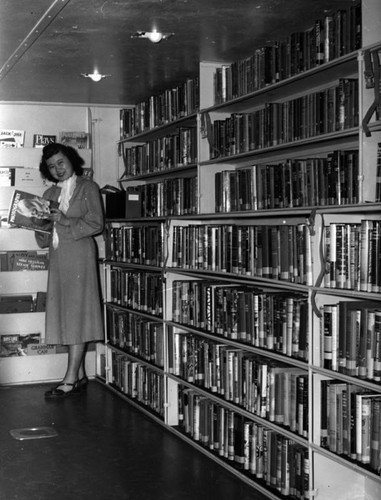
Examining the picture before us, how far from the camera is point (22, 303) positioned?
605 cm

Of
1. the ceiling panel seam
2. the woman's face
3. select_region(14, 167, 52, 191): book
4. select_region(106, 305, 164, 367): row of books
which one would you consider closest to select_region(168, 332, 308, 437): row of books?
select_region(106, 305, 164, 367): row of books

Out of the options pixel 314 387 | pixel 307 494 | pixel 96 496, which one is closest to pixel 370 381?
pixel 314 387

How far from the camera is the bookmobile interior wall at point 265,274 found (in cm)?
312

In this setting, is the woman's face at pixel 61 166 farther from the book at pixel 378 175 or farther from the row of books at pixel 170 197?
the book at pixel 378 175

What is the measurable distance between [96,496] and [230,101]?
6.98 ft

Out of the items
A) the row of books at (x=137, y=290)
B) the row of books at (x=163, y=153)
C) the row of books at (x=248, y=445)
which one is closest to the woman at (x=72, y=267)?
the row of books at (x=137, y=290)

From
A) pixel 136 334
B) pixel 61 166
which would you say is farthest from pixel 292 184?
pixel 61 166

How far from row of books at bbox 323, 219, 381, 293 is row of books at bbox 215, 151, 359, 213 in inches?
8.3

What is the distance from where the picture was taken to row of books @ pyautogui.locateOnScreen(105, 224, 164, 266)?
16.9 feet

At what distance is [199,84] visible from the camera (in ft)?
15.1

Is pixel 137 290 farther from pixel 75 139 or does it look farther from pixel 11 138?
pixel 11 138

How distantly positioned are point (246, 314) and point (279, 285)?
1.34 feet

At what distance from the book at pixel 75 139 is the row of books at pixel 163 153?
311 millimetres

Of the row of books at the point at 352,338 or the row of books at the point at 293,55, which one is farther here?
the row of books at the point at 293,55
